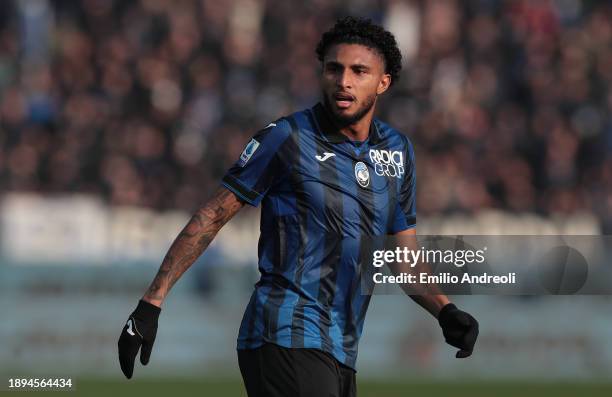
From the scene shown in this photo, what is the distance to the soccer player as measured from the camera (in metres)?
5.38

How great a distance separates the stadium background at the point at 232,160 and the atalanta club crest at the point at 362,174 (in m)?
6.51

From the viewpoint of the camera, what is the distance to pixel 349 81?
560 cm

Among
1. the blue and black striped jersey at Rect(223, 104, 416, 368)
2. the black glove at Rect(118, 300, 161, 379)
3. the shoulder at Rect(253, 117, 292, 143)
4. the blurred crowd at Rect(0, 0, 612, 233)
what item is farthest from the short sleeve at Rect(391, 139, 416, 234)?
the blurred crowd at Rect(0, 0, 612, 233)

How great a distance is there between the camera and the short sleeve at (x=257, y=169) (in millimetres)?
5480

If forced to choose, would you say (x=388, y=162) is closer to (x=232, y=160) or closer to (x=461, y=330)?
(x=461, y=330)

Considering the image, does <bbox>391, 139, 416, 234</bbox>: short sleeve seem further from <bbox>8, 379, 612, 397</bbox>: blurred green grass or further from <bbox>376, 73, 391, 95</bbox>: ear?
<bbox>8, 379, 612, 397</bbox>: blurred green grass

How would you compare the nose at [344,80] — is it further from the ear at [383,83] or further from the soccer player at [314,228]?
the ear at [383,83]

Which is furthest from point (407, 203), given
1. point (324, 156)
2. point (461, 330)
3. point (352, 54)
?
point (352, 54)

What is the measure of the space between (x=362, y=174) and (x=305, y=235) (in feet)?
1.40

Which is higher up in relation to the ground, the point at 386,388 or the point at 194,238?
the point at 194,238

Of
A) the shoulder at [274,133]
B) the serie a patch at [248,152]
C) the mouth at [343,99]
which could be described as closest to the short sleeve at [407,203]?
the mouth at [343,99]

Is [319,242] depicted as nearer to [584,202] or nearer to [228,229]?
[228,229]

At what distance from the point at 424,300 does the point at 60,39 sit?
40.5ft

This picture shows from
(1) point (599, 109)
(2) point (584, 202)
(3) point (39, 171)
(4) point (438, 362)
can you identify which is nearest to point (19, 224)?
(3) point (39, 171)
